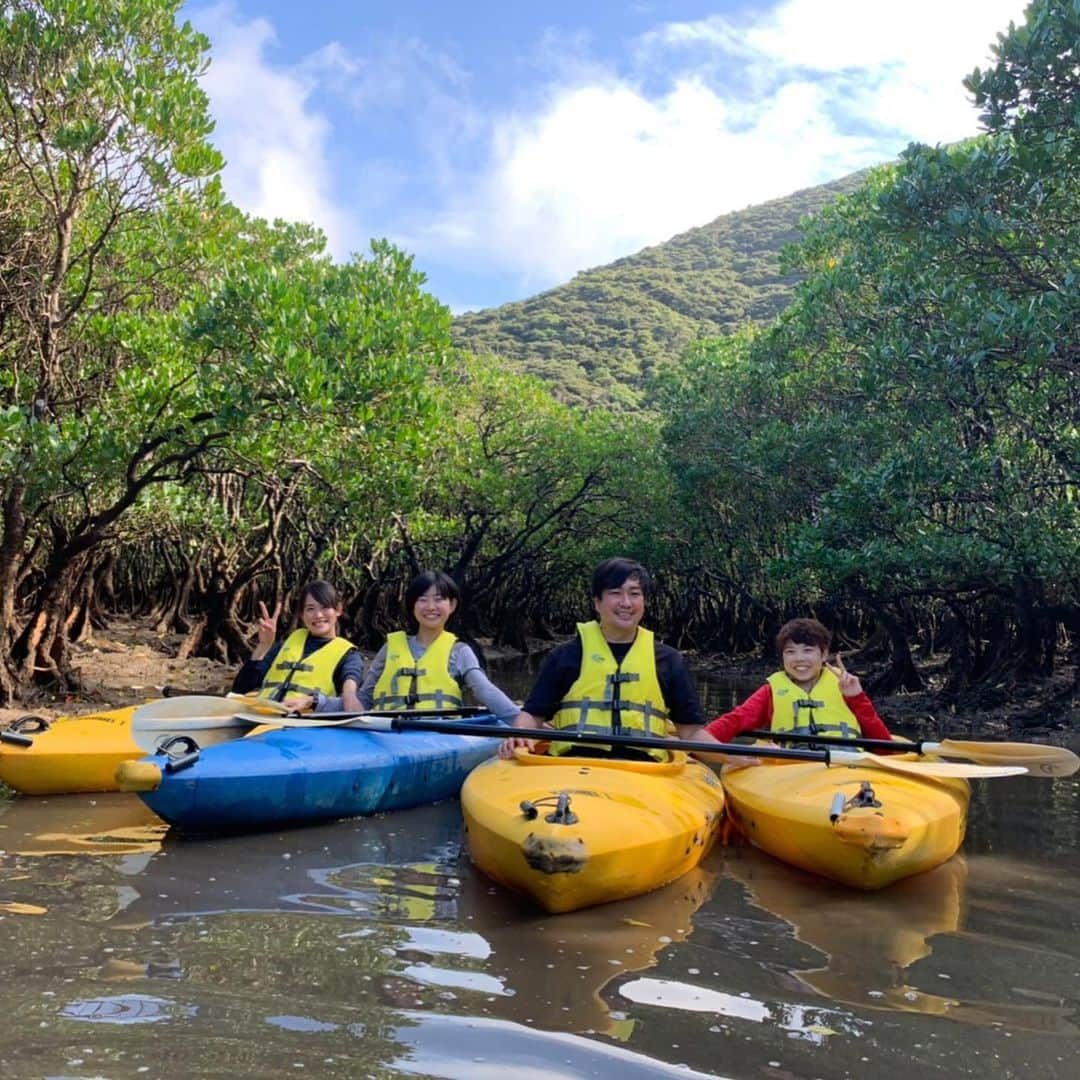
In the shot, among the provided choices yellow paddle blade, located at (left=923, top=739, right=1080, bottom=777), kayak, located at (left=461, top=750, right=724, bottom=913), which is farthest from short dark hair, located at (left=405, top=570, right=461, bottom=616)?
yellow paddle blade, located at (left=923, top=739, right=1080, bottom=777)

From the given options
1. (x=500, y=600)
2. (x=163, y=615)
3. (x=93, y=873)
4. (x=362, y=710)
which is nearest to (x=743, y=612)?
(x=500, y=600)

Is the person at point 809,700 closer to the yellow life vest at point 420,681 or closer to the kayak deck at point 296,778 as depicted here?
the yellow life vest at point 420,681

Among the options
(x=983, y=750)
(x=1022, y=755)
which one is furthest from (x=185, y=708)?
(x=1022, y=755)

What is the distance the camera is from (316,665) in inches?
257

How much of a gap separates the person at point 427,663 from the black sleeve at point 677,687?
→ 4.40 ft

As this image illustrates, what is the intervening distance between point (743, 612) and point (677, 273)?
52261 mm

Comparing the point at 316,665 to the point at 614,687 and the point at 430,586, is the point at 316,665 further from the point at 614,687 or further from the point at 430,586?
the point at 614,687

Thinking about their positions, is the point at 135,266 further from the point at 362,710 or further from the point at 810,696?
the point at 810,696

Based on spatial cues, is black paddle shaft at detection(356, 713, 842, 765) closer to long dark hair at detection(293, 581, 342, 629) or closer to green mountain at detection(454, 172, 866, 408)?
long dark hair at detection(293, 581, 342, 629)

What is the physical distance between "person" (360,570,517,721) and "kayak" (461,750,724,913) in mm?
1376

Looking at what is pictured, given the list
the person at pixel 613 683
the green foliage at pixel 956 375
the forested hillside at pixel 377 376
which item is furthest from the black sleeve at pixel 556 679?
the green foliage at pixel 956 375

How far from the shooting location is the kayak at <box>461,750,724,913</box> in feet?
12.3

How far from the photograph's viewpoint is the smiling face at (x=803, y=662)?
17.9 ft

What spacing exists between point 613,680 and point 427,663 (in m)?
1.73
